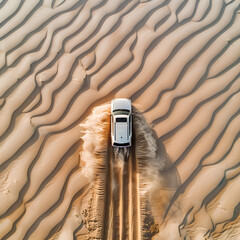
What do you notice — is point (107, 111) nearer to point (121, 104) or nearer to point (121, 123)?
point (121, 104)

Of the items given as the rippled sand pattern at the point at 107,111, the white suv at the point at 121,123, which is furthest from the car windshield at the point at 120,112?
the rippled sand pattern at the point at 107,111

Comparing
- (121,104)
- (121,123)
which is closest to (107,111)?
(121,104)

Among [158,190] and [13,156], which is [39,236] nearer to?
[13,156]

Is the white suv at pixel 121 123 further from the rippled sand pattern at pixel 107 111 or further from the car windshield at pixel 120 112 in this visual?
the rippled sand pattern at pixel 107 111

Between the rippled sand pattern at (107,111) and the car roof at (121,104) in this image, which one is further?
the car roof at (121,104)

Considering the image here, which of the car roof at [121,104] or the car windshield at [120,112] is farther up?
the car roof at [121,104]

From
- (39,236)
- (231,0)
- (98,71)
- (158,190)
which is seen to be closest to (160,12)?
(231,0)
